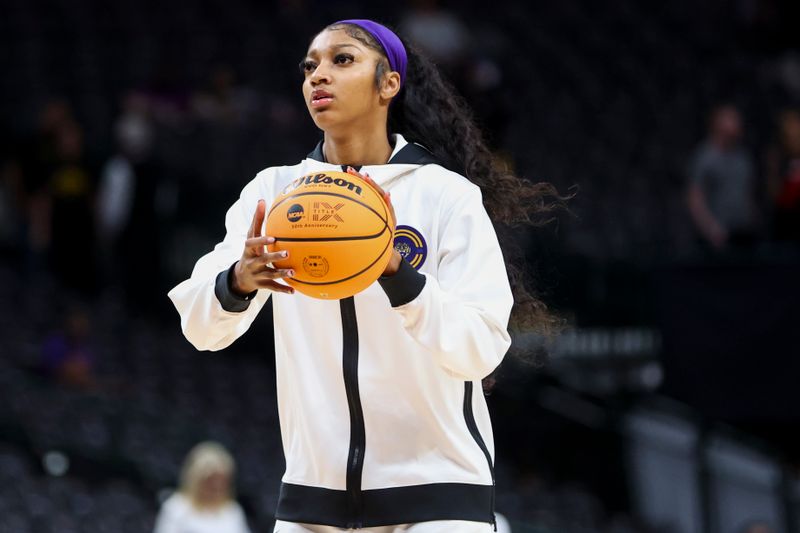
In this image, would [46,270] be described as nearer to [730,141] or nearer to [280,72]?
[280,72]

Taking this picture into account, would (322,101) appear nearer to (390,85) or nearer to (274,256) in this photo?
(390,85)

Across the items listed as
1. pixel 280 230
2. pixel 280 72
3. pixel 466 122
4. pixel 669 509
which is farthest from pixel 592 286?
pixel 280 230

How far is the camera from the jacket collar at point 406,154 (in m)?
4.06

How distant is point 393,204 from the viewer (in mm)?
3959

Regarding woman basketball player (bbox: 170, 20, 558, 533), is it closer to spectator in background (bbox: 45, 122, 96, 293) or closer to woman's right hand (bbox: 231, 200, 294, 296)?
woman's right hand (bbox: 231, 200, 294, 296)

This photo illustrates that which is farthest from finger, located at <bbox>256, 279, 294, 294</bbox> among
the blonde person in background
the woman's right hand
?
the blonde person in background

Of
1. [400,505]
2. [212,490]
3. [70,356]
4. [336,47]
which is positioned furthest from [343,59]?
[70,356]

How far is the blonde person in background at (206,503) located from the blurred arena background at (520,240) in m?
1.26

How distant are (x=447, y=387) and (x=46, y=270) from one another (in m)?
10.6

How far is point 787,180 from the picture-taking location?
1096 cm

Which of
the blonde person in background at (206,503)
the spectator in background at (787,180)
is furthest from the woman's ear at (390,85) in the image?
the spectator in background at (787,180)

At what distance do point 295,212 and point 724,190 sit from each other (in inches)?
332

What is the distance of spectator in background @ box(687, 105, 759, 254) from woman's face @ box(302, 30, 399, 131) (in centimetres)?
764

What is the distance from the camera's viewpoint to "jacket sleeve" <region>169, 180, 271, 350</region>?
372 centimetres
